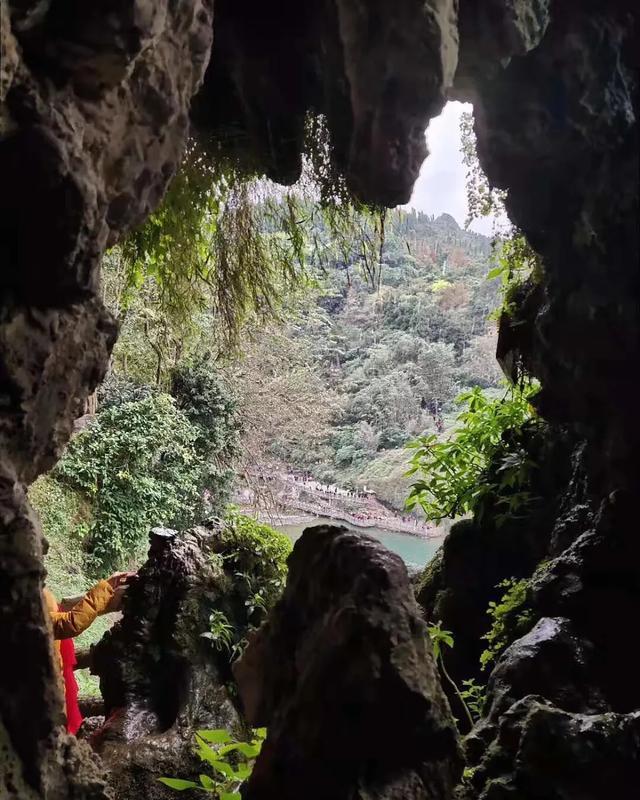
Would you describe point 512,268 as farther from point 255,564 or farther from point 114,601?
point 114,601

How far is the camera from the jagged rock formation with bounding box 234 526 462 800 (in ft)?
6.04

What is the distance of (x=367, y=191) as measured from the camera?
2494 millimetres

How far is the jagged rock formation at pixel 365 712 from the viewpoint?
6.04ft

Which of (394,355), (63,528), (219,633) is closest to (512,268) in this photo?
(219,633)

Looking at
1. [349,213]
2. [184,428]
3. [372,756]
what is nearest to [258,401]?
[184,428]

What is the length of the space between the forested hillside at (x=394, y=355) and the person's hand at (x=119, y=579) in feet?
23.5

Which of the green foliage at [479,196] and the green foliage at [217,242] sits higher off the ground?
the green foliage at [479,196]

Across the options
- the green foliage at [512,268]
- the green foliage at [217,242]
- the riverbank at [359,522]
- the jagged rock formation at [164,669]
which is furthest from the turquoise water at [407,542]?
the green foliage at [512,268]

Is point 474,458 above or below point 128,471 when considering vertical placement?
above

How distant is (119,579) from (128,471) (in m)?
4.81

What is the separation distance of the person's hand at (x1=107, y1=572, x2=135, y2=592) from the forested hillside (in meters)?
7.17

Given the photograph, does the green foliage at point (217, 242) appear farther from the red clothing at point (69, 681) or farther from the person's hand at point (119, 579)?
the red clothing at point (69, 681)

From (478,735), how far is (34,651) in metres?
1.62

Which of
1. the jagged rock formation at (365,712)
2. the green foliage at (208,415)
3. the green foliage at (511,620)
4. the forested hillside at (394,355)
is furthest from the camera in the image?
the forested hillside at (394,355)
